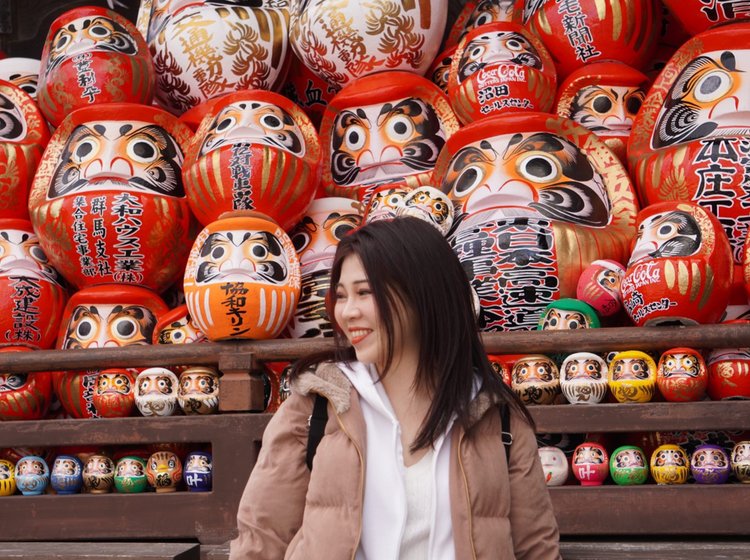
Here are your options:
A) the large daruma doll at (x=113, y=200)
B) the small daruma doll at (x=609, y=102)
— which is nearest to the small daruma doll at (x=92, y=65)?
the large daruma doll at (x=113, y=200)

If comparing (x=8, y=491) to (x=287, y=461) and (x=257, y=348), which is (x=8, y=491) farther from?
(x=287, y=461)

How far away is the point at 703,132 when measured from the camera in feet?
10.9

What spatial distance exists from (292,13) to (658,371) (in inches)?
92.9

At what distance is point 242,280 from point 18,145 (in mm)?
1493

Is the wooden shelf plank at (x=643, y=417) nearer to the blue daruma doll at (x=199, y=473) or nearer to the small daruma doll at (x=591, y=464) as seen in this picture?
the small daruma doll at (x=591, y=464)

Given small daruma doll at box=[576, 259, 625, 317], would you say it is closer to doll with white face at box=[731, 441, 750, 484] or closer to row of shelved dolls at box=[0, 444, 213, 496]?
doll with white face at box=[731, 441, 750, 484]

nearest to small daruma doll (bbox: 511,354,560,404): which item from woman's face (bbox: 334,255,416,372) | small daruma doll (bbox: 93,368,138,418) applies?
woman's face (bbox: 334,255,416,372)

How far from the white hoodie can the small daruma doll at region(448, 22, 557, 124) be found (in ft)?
7.13

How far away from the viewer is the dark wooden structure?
2.75m

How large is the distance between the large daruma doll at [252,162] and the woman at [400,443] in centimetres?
181

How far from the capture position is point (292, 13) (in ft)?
13.8

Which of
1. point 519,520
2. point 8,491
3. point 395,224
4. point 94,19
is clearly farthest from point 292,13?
point 519,520

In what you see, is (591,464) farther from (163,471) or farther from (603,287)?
(163,471)

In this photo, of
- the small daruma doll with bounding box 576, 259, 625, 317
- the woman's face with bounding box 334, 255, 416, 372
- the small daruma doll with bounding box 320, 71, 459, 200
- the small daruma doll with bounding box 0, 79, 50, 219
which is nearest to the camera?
the woman's face with bounding box 334, 255, 416, 372
